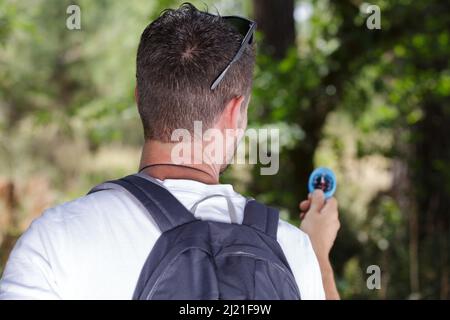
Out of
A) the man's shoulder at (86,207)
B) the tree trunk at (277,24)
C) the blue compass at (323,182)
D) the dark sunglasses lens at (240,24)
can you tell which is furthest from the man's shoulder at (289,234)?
the tree trunk at (277,24)

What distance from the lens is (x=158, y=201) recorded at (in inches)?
52.6

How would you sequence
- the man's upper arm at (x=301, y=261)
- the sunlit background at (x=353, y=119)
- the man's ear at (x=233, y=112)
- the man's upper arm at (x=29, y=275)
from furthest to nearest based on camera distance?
the sunlit background at (x=353, y=119), the man's ear at (x=233, y=112), the man's upper arm at (x=301, y=261), the man's upper arm at (x=29, y=275)

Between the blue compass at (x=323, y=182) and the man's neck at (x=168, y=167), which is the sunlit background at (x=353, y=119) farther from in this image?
the man's neck at (x=168, y=167)

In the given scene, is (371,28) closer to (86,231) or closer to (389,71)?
(389,71)

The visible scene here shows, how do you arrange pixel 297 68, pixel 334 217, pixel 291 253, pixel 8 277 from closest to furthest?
pixel 8 277, pixel 291 253, pixel 334 217, pixel 297 68

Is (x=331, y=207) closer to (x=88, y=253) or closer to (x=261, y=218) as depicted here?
(x=261, y=218)

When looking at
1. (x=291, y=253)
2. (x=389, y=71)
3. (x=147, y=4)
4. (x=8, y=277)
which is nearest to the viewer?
(x=8, y=277)

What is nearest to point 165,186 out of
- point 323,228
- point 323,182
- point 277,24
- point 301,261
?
point 301,261

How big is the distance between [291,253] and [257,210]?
0.11 m

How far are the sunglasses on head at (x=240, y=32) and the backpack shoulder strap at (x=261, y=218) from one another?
27 centimetres

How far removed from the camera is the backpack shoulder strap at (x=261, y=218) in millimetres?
1368

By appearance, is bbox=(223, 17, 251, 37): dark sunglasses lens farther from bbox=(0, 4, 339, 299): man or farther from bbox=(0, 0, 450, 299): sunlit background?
bbox=(0, 0, 450, 299): sunlit background

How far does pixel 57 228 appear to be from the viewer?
1.29m

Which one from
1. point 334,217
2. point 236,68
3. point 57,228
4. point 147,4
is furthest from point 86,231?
point 147,4
